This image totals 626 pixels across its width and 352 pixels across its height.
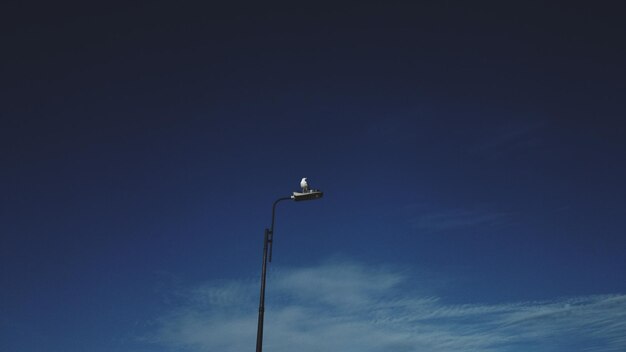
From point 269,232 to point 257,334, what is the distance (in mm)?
3500

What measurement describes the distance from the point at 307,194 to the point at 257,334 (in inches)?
178

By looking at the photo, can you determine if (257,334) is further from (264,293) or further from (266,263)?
(266,263)

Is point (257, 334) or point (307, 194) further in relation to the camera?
point (307, 194)

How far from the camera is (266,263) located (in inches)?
629

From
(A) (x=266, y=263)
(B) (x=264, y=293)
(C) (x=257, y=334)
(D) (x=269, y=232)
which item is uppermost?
(D) (x=269, y=232)

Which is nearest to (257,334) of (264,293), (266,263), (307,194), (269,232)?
(264,293)

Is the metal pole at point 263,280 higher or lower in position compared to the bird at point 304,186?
lower

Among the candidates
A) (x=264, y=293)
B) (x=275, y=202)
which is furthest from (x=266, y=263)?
(x=275, y=202)

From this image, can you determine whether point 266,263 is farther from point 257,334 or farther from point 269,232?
point 257,334

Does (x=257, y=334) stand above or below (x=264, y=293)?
below

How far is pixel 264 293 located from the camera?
15.1 meters

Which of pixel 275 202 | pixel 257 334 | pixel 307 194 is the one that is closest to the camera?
pixel 257 334

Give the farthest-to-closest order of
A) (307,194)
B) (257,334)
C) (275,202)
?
1. (275,202)
2. (307,194)
3. (257,334)

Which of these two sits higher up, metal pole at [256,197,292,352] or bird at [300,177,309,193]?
bird at [300,177,309,193]
